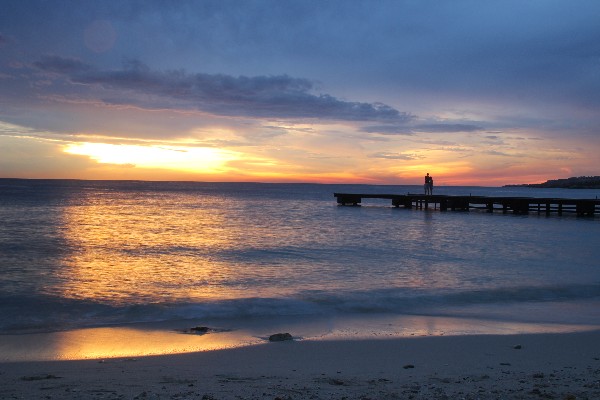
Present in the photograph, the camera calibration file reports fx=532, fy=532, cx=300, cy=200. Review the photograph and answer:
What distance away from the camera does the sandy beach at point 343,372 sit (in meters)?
5.00

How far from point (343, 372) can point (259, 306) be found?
15.7 ft

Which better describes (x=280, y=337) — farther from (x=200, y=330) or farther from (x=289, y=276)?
(x=289, y=276)

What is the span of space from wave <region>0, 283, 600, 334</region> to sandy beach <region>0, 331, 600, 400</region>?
262 cm

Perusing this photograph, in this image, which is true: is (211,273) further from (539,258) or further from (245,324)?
(539,258)

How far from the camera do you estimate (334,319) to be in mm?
9398

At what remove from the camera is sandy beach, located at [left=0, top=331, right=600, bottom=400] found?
4996 mm

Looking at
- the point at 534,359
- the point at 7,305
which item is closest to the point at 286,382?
the point at 534,359

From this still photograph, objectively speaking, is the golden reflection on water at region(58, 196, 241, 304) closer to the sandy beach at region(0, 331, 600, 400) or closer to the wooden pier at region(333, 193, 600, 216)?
the sandy beach at region(0, 331, 600, 400)

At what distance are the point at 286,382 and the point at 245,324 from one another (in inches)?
141

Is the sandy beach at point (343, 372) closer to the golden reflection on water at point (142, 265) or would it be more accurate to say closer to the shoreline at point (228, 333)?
the shoreline at point (228, 333)

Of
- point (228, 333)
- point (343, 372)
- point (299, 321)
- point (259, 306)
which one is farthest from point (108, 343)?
point (343, 372)

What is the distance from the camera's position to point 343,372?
19.3 feet

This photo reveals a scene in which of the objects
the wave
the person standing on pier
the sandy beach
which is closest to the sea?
the wave

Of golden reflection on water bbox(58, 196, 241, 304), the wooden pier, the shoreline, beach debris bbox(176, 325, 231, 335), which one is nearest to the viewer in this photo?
the shoreline
